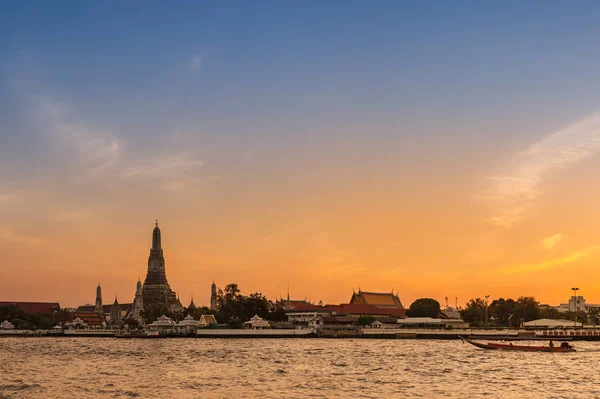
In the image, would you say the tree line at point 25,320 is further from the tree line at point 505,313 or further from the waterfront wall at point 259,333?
the tree line at point 505,313

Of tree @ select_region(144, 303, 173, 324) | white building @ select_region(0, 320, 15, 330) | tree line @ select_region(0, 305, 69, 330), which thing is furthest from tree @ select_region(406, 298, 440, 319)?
white building @ select_region(0, 320, 15, 330)

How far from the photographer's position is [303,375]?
5062 centimetres

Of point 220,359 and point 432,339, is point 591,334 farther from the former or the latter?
point 220,359

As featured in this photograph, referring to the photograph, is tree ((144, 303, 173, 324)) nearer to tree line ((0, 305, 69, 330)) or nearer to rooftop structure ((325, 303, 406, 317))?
tree line ((0, 305, 69, 330))

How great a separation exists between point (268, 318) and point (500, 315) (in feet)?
188

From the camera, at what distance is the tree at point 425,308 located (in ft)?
530

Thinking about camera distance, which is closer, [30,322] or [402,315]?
[30,322]

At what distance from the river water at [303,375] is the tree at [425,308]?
8737 cm

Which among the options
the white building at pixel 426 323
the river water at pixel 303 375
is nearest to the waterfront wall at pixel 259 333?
the white building at pixel 426 323

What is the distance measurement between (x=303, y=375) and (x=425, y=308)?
115382 millimetres

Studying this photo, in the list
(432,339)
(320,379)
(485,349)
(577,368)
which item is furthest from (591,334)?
(320,379)


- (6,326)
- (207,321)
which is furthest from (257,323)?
(6,326)

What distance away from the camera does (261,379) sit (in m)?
48.3

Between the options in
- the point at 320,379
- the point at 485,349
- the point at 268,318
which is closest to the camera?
the point at 320,379
